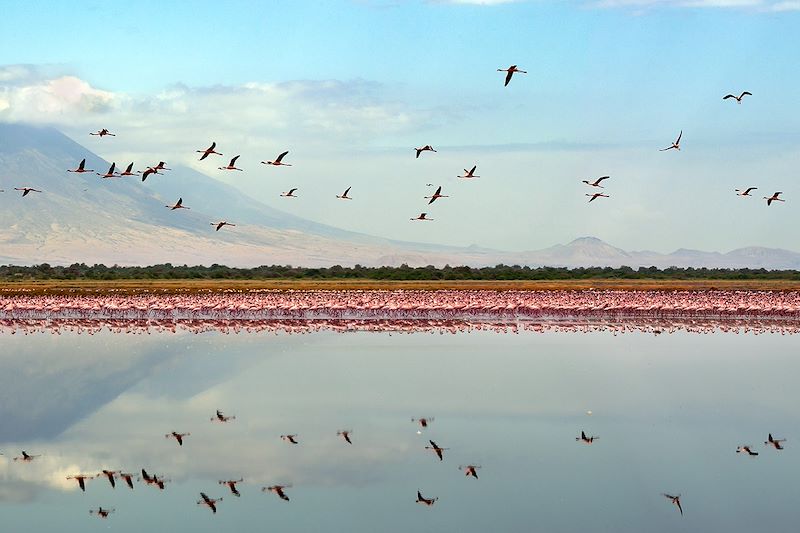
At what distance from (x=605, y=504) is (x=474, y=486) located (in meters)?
2.16

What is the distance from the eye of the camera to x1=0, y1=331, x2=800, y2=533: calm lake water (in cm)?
1806

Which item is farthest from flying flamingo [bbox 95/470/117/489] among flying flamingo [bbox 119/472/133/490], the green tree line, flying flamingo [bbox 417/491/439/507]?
the green tree line

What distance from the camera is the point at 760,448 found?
22.1m

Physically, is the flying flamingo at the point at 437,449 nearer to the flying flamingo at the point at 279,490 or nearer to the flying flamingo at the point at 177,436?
the flying flamingo at the point at 279,490

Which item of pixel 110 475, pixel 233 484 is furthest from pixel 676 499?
pixel 110 475

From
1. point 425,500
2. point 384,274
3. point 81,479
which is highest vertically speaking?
point 384,274

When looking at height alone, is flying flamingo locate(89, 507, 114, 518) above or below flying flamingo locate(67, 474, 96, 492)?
below

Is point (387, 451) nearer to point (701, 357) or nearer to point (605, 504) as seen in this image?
point (605, 504)

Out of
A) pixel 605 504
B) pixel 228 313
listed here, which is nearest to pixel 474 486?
pixel 605 504

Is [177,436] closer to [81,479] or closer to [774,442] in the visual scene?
[81,479]

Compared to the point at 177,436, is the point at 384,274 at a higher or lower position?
higher

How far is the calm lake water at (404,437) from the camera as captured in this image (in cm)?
1806

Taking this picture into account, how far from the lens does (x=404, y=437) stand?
22875mm

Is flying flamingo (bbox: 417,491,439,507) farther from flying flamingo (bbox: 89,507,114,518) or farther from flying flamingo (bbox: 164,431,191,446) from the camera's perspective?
flying flamingo (bbox: 164,431,191,446)
